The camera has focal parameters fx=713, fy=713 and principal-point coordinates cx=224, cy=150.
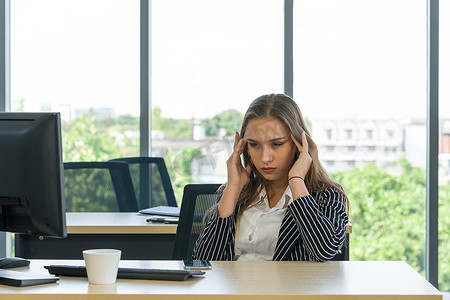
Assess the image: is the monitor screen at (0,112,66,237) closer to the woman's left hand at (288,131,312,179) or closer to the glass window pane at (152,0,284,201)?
the woman's left hand at (288,131,312,179)

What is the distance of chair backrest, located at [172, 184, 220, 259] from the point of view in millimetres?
2477

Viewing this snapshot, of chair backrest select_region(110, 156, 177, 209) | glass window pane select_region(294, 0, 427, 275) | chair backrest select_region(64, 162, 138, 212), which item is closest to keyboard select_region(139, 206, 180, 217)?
chair backrest select_region(64, 162, 138, 212)

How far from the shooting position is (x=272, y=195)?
2.50 m

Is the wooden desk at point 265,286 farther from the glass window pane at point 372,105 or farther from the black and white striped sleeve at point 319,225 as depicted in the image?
the glass window pane at point 372,105

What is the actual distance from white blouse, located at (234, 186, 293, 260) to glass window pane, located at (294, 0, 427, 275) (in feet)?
7.66

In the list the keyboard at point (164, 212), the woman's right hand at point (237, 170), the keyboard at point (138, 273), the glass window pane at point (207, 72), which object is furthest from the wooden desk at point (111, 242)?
the glass window pane at point (207, 72)

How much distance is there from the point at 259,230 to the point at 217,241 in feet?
0.48

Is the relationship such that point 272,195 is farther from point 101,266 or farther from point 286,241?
point 101,266

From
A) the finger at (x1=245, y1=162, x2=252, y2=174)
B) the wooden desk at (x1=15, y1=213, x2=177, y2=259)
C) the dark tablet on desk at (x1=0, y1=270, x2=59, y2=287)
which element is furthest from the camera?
the wooden desk at (x1=15, y1=213, x2=177, y2=259)

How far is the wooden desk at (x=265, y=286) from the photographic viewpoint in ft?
5.51

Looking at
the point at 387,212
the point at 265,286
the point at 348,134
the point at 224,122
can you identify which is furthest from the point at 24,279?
the point at 387,212

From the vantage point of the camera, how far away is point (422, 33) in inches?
185

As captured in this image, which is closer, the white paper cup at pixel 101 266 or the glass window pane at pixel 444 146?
the white paper cup at pixel 101 266

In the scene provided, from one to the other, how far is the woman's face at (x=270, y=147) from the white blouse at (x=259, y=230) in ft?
0.36
